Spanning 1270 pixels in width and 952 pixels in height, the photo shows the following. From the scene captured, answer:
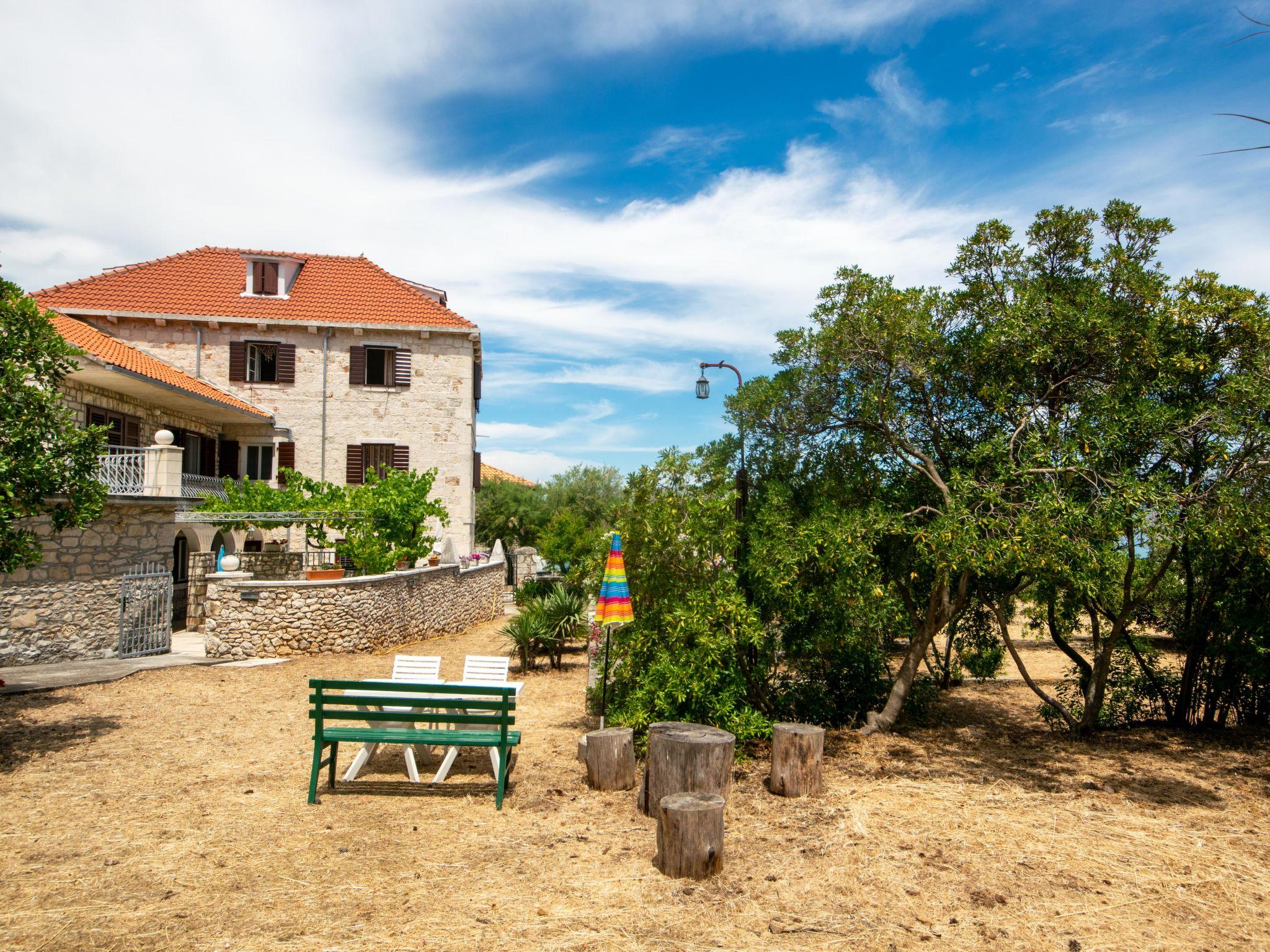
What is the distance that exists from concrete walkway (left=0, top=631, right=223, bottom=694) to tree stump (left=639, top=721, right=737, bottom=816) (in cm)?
894

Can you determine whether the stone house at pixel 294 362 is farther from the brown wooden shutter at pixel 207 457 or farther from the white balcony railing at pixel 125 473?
the white balcony railing at pixel 125 473

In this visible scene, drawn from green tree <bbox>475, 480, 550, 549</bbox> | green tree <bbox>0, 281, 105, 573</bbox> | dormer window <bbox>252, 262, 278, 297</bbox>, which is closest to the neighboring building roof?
green tree <bbox>475, 480, 550, 549</bbox>

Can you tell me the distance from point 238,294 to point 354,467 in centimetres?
652

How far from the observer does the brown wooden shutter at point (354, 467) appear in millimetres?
24016

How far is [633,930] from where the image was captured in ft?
14.5

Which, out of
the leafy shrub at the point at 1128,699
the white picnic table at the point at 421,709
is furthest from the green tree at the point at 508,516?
the white picnic table at the point at 421,709

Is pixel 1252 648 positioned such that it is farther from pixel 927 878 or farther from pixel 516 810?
pixel 516 810

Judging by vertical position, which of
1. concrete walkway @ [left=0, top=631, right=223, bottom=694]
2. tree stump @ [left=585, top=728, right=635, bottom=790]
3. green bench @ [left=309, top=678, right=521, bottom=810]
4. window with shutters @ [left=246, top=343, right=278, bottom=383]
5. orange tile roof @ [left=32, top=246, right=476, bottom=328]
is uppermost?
orange tile roof @ [left=32, top=246, right=476, bottom=328]

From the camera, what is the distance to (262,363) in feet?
78.8

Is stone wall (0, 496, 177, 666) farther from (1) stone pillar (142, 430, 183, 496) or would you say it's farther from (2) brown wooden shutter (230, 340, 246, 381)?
(2) brown wooden shutter (230, 340, 246, 381)

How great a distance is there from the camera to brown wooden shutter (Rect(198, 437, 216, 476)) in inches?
877

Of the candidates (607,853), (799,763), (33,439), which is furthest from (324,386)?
(607,853)

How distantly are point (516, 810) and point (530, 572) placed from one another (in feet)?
78.8

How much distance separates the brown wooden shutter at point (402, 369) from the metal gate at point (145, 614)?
1141cm
